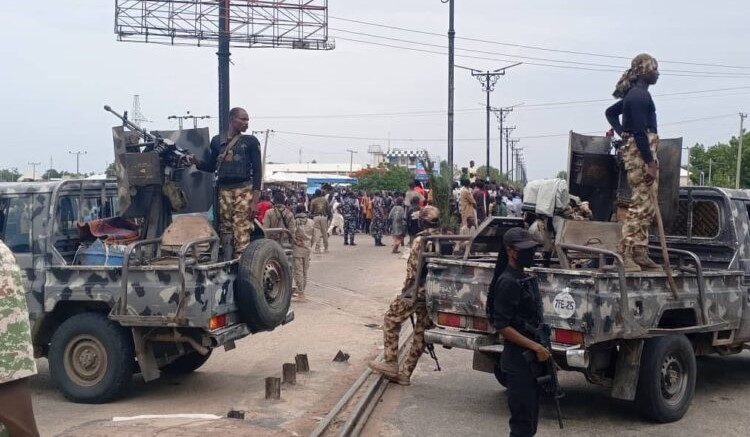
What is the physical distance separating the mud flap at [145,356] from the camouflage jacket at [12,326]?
482 cm

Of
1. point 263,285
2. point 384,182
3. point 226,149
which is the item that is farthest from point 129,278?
point 384,182

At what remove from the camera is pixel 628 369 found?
7039mm

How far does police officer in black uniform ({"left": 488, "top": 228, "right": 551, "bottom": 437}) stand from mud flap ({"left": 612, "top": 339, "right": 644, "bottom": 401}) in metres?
2.14

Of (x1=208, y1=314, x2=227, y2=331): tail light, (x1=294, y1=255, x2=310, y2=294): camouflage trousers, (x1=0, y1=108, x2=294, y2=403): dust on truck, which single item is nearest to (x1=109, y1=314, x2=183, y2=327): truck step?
(x1=0, y1=108, x2=294, y2=403): dust on truck

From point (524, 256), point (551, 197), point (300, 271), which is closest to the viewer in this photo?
point (524, 256)

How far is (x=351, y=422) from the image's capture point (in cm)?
681

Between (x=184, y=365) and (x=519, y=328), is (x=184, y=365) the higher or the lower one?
the lower one

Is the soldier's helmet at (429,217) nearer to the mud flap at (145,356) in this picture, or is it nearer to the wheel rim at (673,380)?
the wheel rim at (673,380)

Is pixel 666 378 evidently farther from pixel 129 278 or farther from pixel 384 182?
pixel 384 182

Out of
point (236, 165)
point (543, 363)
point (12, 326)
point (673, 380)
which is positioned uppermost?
point (236, 165)

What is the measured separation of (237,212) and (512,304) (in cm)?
422

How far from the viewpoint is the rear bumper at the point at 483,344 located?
6.57 meters

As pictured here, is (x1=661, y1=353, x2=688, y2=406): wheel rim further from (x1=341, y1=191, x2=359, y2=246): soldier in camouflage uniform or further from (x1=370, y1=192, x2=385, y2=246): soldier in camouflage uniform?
(x1=341, y1=191, x2=359, y2=246): soldier in camouflage uniform

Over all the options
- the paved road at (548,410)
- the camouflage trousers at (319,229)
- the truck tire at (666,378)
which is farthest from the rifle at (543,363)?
the camouflage trousers at (319,229)
